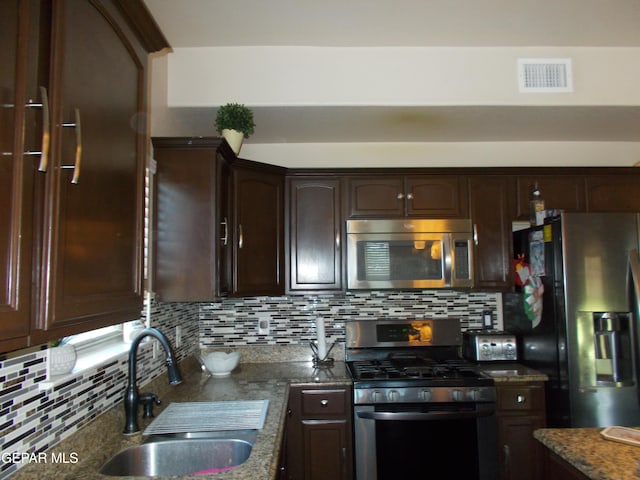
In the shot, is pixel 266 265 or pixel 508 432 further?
pixel 266 265

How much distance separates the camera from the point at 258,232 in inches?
99.0

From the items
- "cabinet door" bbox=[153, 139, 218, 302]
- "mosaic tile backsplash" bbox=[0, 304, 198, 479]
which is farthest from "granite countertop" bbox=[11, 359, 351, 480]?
"cabinet door" bbox=[153, 139, 218, 302]

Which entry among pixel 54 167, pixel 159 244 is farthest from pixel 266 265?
pixel 54 167

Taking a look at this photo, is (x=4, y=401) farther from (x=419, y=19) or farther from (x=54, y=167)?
(x=419, y=19)

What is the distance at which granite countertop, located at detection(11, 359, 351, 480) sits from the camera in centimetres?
119

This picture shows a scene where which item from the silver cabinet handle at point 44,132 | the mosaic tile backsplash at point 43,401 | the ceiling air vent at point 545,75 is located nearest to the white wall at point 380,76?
the ceiling air vent at point 545,75

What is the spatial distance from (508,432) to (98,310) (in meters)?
2.26

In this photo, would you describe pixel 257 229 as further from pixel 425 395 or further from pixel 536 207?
pixel 536 207

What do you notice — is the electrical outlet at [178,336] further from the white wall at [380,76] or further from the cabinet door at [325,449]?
the white wall at [380,76]

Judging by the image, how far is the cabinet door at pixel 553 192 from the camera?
107 inches

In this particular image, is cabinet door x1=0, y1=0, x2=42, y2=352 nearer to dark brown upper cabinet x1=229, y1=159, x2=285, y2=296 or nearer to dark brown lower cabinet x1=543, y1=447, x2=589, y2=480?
dark brown lower cabinet x1=543, y1=447, x2=589, y2=480

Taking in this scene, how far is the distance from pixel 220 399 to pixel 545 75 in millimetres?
2337

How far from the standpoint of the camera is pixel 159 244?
6.81 ft

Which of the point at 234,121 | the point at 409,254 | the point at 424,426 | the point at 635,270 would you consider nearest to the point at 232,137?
the point at 234,121
